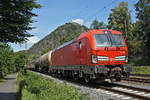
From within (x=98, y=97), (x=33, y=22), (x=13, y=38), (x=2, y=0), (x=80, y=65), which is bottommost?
(x=98, y=97)

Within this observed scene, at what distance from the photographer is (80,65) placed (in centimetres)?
1384

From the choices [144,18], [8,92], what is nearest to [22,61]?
[8,92]

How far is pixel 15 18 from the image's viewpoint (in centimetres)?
705

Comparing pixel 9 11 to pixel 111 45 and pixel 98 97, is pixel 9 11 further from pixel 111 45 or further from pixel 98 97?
pixel 111 45

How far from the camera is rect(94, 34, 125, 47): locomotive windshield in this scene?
12.4m

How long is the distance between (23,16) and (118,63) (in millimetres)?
7026

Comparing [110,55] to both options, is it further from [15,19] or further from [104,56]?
[15,19]

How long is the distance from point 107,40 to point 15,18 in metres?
6.96

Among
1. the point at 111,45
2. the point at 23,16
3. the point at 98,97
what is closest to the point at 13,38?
the point at 23,16

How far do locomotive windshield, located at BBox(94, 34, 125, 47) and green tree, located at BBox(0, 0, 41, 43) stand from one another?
5801 millimetres

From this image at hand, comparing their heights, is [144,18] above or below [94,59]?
above

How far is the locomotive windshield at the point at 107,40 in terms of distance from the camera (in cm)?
1235

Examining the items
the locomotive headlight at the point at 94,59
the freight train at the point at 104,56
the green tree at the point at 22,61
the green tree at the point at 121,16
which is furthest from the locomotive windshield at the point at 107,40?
the green tree at the point at 121,16

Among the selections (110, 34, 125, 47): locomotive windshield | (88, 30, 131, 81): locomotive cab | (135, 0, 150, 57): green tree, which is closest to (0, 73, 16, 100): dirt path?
(88, 30, 131, 81): locomotive cab
